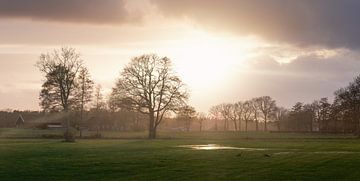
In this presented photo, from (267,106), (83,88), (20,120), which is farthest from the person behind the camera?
(267,106)

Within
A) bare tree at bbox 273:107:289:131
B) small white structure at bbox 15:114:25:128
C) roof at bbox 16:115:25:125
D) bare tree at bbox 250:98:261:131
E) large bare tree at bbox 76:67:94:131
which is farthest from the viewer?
bare tree at bbox 250:98:261:131

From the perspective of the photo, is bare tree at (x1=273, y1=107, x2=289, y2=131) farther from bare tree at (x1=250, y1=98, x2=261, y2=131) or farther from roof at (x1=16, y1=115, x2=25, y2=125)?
roof at (x1=16, y1=115, x2=25, y2=125)

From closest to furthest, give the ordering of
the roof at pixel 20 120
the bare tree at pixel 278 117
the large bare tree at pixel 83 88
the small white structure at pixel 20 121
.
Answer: the large bare tree at pixel 83 88 < the small white structure at pixel 20 121 < the roof at pixel 20 120 < the bare tree at pixel 278 117

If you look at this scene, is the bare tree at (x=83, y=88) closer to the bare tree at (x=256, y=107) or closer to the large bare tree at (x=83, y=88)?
the large bare tree at (x=83, y=88)

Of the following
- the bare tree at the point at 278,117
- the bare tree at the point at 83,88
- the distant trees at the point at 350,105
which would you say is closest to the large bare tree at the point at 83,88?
the bare tree at the point at 83,88

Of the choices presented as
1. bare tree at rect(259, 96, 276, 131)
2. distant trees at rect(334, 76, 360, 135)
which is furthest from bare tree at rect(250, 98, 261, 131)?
distant trees at rect(334, 76, 360, 135)

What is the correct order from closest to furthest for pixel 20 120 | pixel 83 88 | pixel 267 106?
pixel 83 88
pixel 20 120
pixel 267 106

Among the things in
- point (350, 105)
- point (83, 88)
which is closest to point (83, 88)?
point (83, 88)

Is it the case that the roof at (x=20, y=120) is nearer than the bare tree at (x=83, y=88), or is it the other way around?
the bare tree at (x=83, y=88)

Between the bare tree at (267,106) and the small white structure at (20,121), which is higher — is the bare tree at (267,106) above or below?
above

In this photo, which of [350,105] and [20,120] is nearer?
[350,105]

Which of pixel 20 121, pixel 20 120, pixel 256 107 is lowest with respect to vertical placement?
pixel 20 121

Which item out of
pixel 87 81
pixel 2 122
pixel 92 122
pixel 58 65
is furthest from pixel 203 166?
pixel 2 122

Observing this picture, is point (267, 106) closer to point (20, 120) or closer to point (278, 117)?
point (278, 117)
